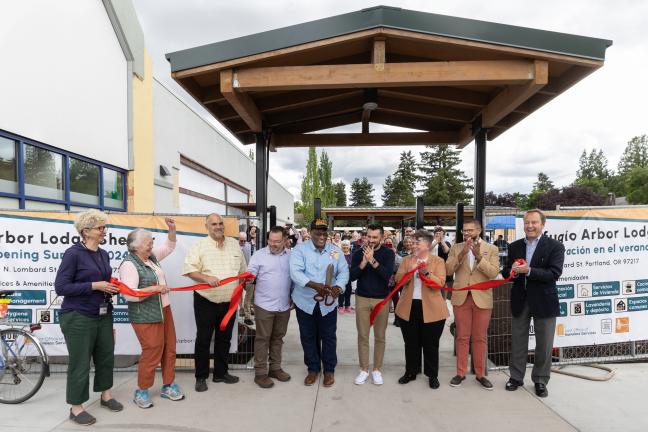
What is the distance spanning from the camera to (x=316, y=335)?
168 inches

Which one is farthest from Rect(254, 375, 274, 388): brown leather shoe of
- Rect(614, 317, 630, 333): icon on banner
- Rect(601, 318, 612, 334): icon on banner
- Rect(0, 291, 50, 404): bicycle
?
Rect(614, 317, 630, 333): icon on banner

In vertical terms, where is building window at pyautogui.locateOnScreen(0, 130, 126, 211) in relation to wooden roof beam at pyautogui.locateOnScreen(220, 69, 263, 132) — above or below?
below

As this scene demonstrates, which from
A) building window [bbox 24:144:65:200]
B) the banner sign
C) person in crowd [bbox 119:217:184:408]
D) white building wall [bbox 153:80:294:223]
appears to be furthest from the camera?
white building wall [bbox 153:80:294:223]

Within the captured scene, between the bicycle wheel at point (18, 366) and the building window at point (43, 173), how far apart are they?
3.69 metres

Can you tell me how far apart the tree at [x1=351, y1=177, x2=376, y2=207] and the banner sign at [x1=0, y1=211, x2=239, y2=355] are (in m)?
79.1

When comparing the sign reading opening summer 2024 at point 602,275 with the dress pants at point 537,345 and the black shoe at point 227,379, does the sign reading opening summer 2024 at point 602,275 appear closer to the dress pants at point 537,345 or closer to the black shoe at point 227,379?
the dress pants at point 537,345

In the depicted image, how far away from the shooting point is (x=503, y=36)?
3.74 meters

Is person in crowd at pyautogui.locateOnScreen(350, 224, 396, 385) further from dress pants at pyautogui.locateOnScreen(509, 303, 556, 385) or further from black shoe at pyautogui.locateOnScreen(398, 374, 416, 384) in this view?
dress pants at pyautogui.locateOnScreen(509, 303, 556, 385)

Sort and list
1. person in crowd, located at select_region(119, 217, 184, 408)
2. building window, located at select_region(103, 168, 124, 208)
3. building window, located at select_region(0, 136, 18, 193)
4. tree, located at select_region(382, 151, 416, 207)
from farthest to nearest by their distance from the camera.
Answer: tree, located at select_region(382, 151, 416, 207), building window, located at select_region(103, 168, 124, 208), building window, located at select_region(0, 136, 18, 193), person in crowd, located at select_region(119, 217, 184, 408)

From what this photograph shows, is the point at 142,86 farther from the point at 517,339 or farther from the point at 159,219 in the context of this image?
the point at 517,339

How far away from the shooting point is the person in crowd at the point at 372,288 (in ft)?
13.5

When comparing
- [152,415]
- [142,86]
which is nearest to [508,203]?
[142,86]

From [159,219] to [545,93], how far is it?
4875mm

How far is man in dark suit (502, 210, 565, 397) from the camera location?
12.6 ft
